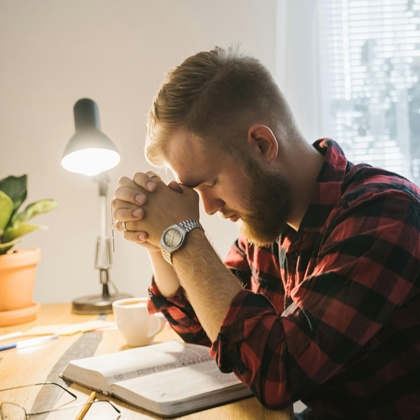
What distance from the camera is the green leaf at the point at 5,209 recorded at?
129cm

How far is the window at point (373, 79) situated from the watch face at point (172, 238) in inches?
36.1

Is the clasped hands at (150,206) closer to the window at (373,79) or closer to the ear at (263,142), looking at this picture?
the ear at (263,142)

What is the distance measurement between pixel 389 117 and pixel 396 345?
1000 mm

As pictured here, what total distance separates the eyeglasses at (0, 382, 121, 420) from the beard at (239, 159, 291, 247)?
39 centimetres

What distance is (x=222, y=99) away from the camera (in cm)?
91

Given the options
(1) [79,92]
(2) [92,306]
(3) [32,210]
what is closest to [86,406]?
(2) [92,306]

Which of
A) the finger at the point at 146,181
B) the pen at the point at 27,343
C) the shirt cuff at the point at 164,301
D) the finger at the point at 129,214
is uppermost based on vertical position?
the finger at the point at 146,181

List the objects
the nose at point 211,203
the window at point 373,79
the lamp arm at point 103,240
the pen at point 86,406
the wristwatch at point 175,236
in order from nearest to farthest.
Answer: the pen at point 86,406 → the wristwatch at point 175,236 → the nose at point 211,203 → the lamp arm at point 103,240 → the window at point 373,79

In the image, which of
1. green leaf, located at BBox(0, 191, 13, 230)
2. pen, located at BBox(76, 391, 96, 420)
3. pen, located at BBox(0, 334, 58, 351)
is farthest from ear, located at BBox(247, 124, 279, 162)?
green leaf, located at BBox(0, 191, 13, 230)

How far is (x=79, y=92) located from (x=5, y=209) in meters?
0.51

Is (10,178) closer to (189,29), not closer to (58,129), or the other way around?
(58,129)

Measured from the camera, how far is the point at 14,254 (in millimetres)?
1312

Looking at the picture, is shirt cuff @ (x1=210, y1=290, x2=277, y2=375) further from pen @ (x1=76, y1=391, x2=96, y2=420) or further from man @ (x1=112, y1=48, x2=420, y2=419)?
pen @ (x1=76, y1=391, x2=96, y2=420)

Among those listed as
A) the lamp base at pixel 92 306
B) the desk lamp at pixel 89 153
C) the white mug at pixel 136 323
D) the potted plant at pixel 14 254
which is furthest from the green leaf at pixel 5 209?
the white mug at pixel 136 323
